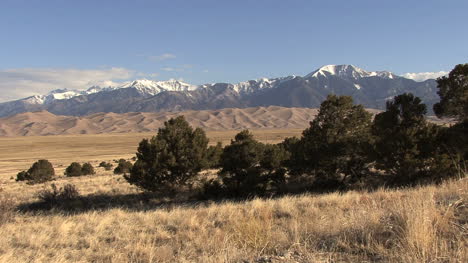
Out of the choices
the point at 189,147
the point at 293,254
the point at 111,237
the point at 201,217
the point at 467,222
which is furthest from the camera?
the point at 189,147

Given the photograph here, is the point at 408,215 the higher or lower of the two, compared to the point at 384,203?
higher

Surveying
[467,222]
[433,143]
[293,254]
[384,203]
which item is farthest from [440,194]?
[433,143]

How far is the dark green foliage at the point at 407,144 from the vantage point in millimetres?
16828

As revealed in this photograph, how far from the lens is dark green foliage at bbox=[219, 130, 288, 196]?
65.6 ft

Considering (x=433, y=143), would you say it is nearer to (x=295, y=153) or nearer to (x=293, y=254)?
(x=295, y=153)

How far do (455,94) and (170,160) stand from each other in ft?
53.8

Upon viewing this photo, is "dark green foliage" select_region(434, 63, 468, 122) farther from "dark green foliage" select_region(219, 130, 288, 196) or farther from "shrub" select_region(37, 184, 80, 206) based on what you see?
"shrub" select_region(37, 184, 80, 206)

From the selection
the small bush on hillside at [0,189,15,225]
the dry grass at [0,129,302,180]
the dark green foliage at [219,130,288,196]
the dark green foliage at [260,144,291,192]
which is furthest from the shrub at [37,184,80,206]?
the dry grass at [0,129,302,180]

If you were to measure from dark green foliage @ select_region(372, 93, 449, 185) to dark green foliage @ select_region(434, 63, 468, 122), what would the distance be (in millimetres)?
1124

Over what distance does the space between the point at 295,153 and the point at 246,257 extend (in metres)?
18.0

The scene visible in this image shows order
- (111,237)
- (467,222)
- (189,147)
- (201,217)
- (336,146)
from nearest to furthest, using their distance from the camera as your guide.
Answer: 1. (467,222)
2. (111,237)
3. (201,217)
4. (336,146)
5. (189,147)

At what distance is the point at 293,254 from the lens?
13.9 feet

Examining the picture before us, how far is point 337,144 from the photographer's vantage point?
19250 millimetres

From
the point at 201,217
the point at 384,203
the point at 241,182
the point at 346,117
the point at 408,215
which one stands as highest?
the point at 346,117
